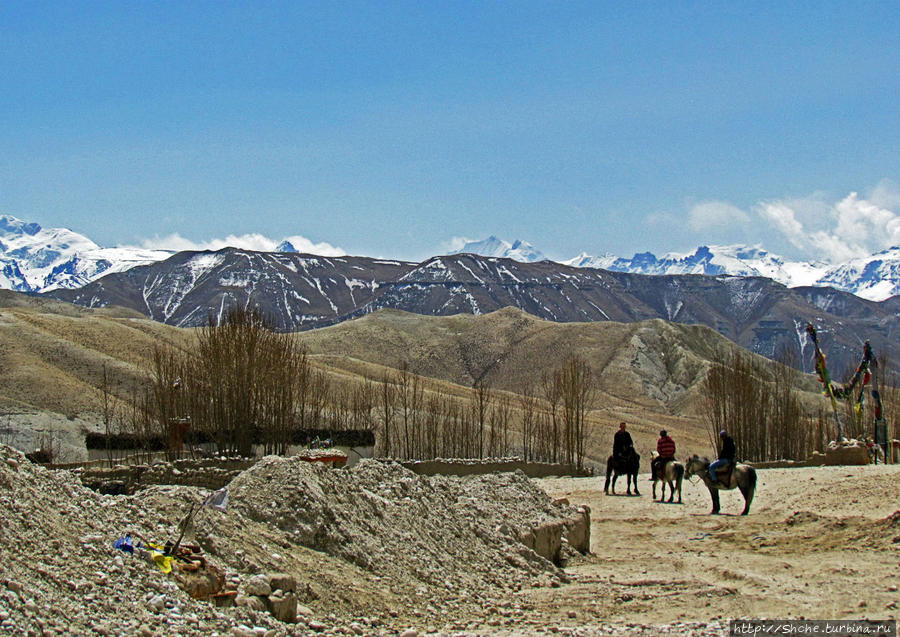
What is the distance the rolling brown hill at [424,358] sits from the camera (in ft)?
202

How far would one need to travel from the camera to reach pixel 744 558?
15828 millimetres

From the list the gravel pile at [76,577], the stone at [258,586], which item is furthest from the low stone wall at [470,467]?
the gravel pile at [76,577]

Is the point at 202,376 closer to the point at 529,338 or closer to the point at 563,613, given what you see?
the point at 563,613

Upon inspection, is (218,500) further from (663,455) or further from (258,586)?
(663,455)

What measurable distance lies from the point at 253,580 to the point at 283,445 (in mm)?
28794

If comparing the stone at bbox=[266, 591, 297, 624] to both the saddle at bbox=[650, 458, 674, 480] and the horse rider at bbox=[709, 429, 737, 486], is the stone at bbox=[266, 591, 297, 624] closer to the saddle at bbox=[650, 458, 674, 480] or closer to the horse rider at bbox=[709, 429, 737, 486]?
the horse rider at bbox=[709, 429, 737, 486]

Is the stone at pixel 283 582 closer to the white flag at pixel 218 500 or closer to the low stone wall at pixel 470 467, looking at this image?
the white flag at pixel 218 500

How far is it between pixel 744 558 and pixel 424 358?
427 ft

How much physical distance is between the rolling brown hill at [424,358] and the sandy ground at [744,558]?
39.5m

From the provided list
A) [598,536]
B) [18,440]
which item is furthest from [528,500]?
[18,440]

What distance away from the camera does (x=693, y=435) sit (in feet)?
294

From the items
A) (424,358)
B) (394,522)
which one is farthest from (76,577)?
(424,358)

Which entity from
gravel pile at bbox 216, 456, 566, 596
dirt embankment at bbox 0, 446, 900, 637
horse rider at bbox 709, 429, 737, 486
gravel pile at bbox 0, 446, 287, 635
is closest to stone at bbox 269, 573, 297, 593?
dirt embankment at bbox 0, 446, 900, 637

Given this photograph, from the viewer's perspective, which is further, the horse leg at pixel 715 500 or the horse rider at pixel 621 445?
the horse rider at pixel 621 445
